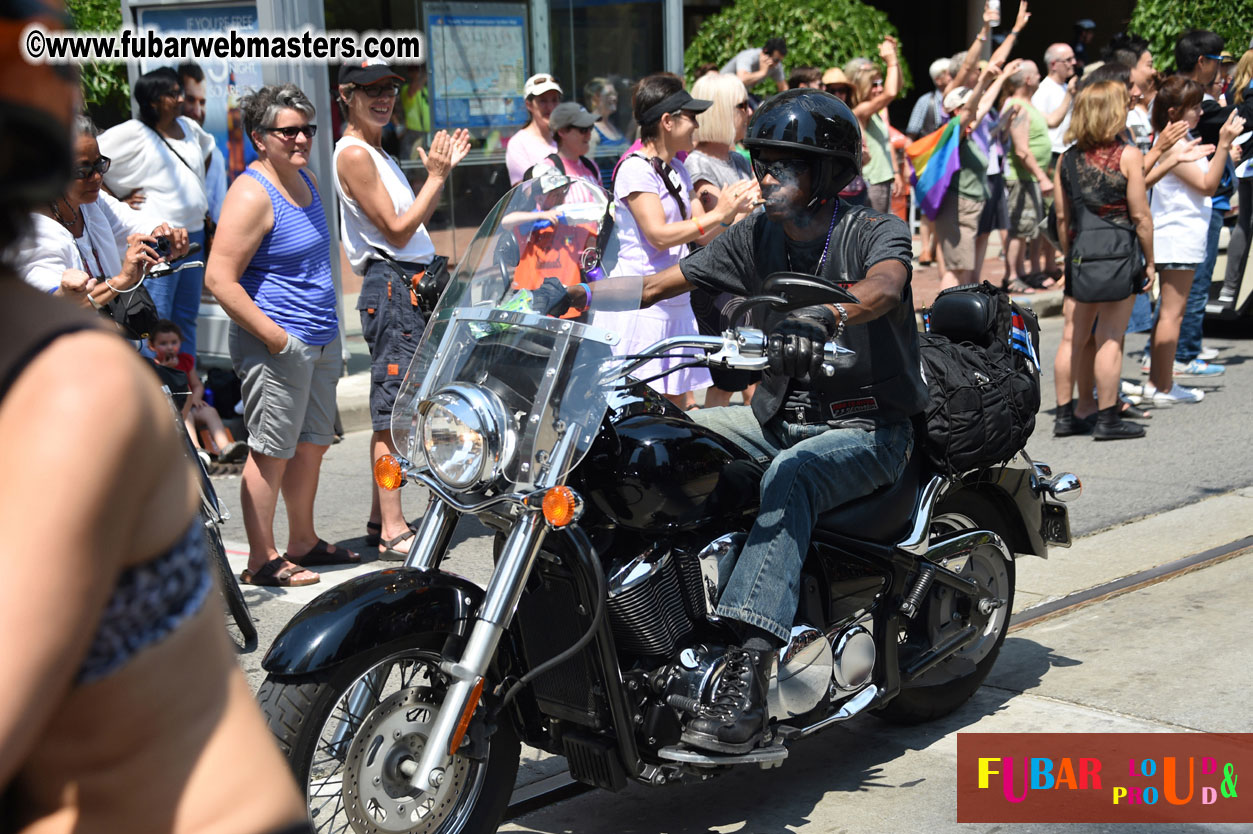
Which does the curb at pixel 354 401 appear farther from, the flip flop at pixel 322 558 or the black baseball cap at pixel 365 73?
the black baseball cap at pixel 365 73

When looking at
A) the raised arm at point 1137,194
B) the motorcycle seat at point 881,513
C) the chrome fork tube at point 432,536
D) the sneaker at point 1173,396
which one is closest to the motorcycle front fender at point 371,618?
the chrome fork tube at point 432,536

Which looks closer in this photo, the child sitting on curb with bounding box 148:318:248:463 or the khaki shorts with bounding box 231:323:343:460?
the khaki shorts with bounding box 231:323:343:460

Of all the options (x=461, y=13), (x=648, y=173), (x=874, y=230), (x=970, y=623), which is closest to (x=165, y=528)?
(x=874, y=230)

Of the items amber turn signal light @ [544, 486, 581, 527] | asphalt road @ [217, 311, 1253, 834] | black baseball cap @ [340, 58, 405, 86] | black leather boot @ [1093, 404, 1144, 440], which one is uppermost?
black baseball cap @ [340, 58, 405, 86]

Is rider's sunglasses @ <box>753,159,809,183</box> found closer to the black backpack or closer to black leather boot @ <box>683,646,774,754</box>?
the black backpack

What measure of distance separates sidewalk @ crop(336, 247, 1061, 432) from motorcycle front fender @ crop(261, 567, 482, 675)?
128 inches

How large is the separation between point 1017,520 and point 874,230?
1.18 meters

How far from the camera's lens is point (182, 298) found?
28.8ft

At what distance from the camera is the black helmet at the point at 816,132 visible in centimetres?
371

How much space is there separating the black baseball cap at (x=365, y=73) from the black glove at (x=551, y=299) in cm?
303

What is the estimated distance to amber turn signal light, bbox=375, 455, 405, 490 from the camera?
10.8 ft

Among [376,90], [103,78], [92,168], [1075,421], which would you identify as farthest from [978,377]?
[103,78]

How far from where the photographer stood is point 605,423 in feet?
11.1

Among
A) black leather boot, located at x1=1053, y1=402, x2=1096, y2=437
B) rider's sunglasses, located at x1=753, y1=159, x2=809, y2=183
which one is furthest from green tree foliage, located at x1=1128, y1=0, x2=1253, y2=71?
rider's sunglasses, located at x1=753, y1=159, x2=809, y2=183
